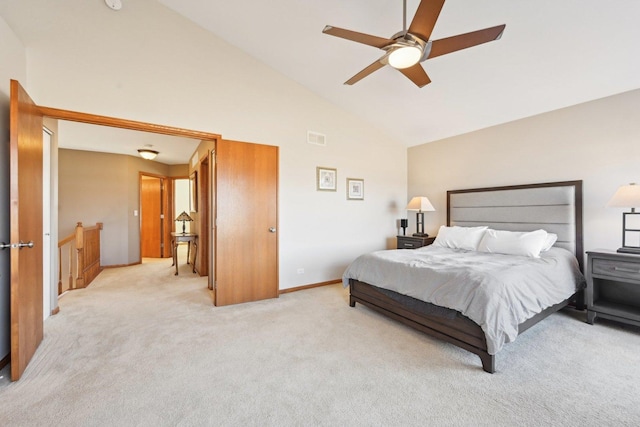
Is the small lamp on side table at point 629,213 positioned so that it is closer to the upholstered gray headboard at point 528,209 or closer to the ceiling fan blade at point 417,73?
the upholstered gray headboard at point 528,209

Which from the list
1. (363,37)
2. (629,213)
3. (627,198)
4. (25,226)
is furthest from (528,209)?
(25,226)

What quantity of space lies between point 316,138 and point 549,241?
3.35 m

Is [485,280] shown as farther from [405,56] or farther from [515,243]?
[405,56]

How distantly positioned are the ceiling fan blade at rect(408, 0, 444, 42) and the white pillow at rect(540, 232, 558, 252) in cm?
283

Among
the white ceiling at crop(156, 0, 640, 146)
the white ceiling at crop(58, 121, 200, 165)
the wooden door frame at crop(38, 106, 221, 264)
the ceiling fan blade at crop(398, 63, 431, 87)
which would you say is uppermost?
the white ceiling at crop(156, 0, 640, 146)

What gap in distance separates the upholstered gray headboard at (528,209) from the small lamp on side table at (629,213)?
1.31 feet

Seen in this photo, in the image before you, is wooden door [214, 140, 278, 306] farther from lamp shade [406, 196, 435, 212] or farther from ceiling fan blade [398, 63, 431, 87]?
lamp shade [406, 196, 435, 212]

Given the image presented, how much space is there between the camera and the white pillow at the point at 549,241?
131 inches

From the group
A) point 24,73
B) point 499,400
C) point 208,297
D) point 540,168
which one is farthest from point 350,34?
point 208,297

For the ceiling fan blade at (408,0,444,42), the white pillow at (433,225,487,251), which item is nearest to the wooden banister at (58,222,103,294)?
the ceiling fan blade at (408,0,444,42)

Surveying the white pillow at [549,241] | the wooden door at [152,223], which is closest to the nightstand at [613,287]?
the white pillow at [549,241]

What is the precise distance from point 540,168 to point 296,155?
334cm

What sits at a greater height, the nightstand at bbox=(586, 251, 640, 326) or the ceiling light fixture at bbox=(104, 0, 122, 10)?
the ceiling light fixture at bbox=(104, 0, 122, 10)

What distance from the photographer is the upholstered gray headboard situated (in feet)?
11.4
